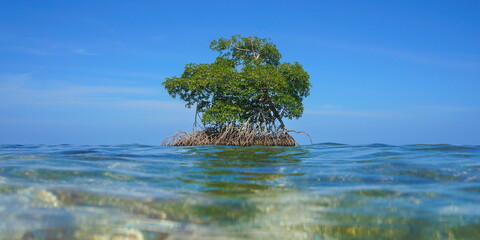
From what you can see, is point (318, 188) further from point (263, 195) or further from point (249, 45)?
point (249, 45)

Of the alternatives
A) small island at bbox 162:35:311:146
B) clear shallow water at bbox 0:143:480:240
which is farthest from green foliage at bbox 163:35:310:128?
clear shallow water at bbox 0:143:480:240

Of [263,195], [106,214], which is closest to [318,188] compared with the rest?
[263,195]

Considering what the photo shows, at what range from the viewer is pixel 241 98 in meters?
18.1

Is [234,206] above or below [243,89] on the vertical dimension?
below

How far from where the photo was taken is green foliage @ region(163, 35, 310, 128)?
17625 millimetres

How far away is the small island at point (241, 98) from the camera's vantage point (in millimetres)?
17672

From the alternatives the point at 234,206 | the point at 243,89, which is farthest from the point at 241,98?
the point at 234,206

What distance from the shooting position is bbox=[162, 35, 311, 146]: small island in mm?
17672

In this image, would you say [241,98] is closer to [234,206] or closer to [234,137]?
[234,137]

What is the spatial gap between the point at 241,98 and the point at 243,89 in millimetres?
478

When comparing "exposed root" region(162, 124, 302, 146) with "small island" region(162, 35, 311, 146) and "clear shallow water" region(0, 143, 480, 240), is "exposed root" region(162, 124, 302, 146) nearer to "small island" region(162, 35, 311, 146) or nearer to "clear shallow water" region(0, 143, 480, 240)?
"small island" region(162, 35, 311, 146)

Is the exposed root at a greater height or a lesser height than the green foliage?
lesser

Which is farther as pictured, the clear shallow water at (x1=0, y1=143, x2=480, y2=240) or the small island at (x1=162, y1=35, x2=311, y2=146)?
the small island at (x1=162, y1=35, x2=311, y2=146)

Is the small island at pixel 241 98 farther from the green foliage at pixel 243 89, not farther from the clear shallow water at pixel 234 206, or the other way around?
the clear shallow water at pixel 234 206
